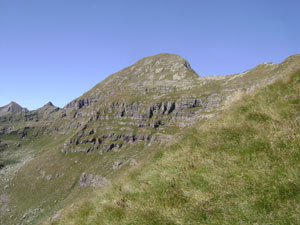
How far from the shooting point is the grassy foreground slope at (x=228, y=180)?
167 inches

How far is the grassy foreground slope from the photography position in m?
4.23

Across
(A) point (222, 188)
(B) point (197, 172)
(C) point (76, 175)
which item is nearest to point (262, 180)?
(A) point (222, 188)

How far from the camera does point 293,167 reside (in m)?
4.59

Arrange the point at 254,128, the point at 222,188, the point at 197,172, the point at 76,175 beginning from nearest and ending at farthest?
the point at 222,188
the point at 197,172
the point at 254,128
the point at 76,175

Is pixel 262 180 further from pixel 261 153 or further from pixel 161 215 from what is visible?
pixel 161 215

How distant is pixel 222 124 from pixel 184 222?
18.0 feet

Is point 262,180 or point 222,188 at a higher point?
point 262,180

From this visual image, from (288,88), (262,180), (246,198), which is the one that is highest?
(288,88)

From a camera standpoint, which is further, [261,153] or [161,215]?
[261,153]

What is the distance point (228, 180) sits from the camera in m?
5.33

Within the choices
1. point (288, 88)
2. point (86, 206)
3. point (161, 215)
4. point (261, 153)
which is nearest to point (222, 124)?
point (261, 153)

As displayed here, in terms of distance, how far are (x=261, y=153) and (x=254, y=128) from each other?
177 centimetres

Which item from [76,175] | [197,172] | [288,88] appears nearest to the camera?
[197,172]

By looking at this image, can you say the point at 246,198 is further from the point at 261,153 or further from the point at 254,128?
the point at 254,128
